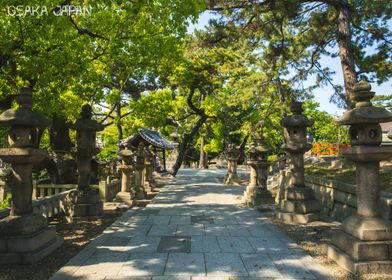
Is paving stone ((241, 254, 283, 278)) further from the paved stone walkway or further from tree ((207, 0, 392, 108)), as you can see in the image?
tree ((207, 0, 392, 108))

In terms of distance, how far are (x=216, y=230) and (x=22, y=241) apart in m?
4.09

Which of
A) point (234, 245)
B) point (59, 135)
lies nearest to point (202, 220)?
point (234, 245)

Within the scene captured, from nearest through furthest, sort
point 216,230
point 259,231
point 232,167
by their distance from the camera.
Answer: point 259,231
point 216,230
point 232,167

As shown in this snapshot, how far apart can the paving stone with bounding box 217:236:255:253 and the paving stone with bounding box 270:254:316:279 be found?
1.83 ft

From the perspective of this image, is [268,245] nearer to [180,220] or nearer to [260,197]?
[180,220]

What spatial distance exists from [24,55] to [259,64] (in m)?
12.8

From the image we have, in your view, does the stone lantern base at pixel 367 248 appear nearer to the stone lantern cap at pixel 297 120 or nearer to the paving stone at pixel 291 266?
the paving stone at pixel 291 266

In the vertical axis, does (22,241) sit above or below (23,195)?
below

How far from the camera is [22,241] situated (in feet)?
16.4

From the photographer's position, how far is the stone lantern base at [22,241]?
16.1 feet

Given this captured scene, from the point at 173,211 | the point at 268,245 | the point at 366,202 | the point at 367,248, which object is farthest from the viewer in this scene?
the point at 173,211

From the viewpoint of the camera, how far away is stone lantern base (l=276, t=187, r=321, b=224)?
7973 mm

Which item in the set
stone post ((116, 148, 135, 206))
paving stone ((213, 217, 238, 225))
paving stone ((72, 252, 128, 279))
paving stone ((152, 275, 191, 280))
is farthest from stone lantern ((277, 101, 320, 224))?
stone post ((116, 148, 135, 206))

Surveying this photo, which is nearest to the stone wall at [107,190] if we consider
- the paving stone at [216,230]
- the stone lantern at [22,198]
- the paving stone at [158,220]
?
the paving stone at [158,220]
